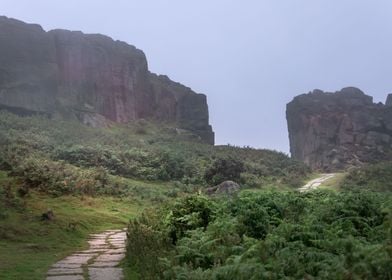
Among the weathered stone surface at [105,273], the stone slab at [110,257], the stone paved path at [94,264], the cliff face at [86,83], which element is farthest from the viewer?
the cliff face at [86,83]

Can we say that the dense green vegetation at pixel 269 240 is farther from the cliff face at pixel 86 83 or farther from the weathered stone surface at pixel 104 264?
the cliff face at pixel 86 83

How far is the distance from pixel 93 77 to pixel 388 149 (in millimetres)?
42390

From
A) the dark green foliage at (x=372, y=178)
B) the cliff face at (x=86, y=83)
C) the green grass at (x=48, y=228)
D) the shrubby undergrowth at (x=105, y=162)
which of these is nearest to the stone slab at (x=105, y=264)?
the green grass at (x=48, y=228)

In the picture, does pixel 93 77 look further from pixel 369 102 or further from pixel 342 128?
pixel 369 102

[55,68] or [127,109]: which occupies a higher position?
[55,68]

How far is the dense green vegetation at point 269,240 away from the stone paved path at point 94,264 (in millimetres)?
599

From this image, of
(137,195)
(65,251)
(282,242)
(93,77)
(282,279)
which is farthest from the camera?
(93,77)

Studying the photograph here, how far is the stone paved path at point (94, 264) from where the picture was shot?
9.65 metres

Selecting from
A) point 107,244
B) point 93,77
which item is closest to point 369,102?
point 93,77

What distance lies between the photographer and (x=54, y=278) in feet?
31.0

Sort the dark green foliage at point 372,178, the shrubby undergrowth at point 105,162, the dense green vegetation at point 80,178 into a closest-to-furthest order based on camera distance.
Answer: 1. the dense green vegetation at point 80,178
2. the shrubby undergrowth at point 105,162
3. the dark green foliage at point 372,178

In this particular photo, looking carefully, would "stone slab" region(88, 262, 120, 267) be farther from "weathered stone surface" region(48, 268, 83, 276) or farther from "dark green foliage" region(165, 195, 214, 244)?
"dark green foliage" region(165, 195, 214, 244)

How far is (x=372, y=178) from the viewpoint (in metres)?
36.4

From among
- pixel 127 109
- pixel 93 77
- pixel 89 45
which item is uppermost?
pixel 89 45
